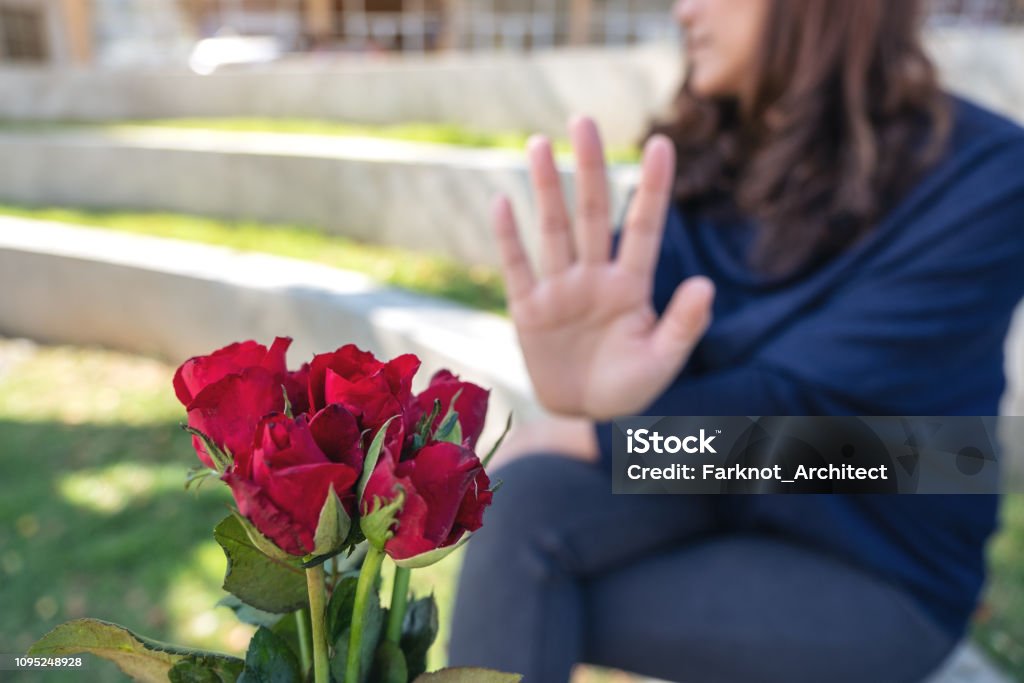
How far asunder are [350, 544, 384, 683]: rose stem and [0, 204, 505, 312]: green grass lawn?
8.12 feet

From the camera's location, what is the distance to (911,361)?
1.15 meters

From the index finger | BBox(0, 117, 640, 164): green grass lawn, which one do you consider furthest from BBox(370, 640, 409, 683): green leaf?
BBox(0, 117, 640, 164): green grass lawn

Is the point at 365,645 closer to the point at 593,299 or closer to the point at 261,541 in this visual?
the point at 261,541

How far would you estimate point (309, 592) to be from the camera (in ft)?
1.46

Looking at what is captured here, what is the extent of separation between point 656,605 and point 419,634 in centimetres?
66

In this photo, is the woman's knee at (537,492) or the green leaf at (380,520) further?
the woman's knee at (537,492)

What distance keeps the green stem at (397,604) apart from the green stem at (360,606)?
0.02m

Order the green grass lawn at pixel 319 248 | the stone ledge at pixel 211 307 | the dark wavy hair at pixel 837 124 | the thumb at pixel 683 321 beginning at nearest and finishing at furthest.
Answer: the thumb at pixel 683 321
the dark wavy hair at pixel 837 124
the stone ledge at pixel 211 307
the green grass lawn at pixel 319 248

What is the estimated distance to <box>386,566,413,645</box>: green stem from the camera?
19.1 inches

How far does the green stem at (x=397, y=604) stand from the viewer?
0.49 m

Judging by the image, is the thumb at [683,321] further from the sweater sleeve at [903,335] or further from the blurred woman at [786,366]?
the sweater sleeve at [903,335]

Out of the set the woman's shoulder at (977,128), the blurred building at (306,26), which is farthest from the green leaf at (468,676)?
the blurred building at (306,26)

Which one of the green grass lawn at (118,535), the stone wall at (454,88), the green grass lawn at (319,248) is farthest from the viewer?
the green grass lawn at (319,248)

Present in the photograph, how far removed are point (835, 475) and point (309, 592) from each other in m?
0.77
